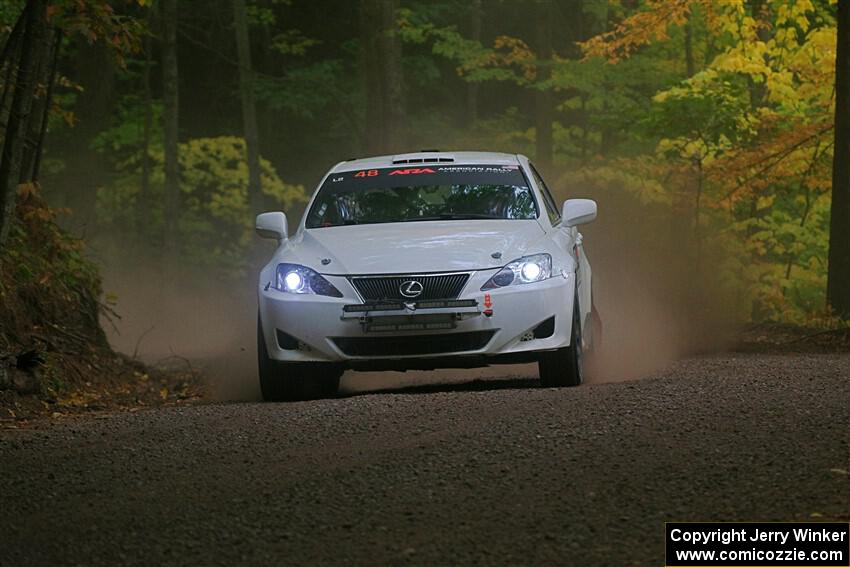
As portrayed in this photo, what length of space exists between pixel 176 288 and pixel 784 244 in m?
15.0

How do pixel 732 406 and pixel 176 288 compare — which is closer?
pixel 732 406

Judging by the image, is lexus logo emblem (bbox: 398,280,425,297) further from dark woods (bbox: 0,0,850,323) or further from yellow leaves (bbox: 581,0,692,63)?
yellow leaves (bbox: 581,0,692,63)

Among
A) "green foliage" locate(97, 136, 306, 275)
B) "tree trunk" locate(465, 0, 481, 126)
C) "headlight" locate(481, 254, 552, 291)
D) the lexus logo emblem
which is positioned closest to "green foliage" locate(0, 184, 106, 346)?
the lexus logo emblem

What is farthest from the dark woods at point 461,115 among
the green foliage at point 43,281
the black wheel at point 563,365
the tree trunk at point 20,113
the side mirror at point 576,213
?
the black wheel at point 563,365

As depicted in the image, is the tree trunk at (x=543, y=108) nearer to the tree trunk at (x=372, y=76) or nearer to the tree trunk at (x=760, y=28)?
the tree trunk at (x=760, y=28)

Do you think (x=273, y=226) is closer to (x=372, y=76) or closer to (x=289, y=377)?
(x=289, y=377)

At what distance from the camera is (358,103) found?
45.5m

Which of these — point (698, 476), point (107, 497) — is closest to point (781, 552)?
point (698, 476)

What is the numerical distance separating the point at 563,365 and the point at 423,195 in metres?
2.07

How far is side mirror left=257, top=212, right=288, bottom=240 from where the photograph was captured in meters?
12.0

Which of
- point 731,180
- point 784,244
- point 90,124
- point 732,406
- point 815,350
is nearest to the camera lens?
point 732,406

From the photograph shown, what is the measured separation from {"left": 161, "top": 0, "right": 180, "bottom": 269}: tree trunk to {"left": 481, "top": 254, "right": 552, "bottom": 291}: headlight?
25593 mm

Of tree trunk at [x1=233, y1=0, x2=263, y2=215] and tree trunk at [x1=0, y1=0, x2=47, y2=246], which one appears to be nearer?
tree trunk at [x1=0, y1=0, x2=47, y2=246]

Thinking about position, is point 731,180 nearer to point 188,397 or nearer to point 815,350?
point 815,350
